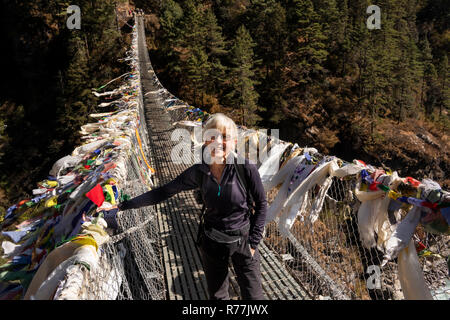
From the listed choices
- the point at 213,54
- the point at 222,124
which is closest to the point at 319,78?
the point at 213,54

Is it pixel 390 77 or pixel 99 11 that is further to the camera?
pixel 390 77

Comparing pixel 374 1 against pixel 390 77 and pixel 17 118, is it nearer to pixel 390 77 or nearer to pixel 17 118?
pixel 390 77

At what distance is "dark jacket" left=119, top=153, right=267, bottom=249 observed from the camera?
5.40 feet

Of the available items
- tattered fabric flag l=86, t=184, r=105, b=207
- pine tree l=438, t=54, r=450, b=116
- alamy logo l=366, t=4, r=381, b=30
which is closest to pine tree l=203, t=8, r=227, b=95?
alamy logo l=366, t=4, r=381, b=30

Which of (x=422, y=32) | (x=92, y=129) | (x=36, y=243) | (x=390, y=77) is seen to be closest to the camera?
(x=36, y=243)

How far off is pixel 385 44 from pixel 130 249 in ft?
103

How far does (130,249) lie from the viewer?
2.54 m

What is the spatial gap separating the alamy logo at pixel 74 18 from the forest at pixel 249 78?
19.4 inches

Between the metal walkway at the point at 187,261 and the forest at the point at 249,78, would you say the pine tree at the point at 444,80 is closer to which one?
the forest at the point at 249,78

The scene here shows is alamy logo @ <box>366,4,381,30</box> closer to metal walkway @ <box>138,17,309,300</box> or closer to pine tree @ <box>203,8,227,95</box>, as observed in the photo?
pine tree @ <box>203,8,227,95</box>

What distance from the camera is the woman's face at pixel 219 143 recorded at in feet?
5.25

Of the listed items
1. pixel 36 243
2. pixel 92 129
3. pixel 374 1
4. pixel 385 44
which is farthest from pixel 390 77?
pixel 36 243

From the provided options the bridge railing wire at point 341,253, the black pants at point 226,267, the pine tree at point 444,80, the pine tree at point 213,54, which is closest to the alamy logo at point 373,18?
the pine tree at point 444,80

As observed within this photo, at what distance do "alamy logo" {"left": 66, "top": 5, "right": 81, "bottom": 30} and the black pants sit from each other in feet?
94.1
